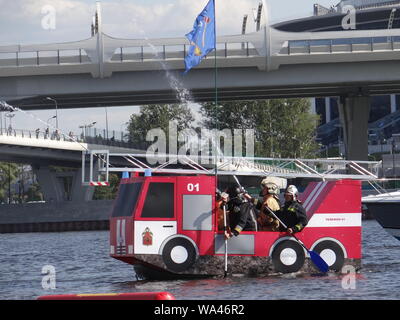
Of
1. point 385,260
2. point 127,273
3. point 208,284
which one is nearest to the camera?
point 208,284

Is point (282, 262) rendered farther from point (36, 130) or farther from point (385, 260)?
point (36, 130)

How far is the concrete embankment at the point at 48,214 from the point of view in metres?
97.8

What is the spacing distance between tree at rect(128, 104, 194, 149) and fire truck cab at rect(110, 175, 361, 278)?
102 m

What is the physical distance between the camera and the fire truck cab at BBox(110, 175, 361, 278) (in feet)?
81.0

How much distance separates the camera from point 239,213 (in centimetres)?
2492

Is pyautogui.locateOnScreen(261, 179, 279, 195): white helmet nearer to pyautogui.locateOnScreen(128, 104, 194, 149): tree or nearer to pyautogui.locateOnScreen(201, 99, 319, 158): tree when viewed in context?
pyautogui.locateOnScreen(201, 99, 319, 158): tree

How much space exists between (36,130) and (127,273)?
63148 millimetres

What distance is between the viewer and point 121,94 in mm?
76188

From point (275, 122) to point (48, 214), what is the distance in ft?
120

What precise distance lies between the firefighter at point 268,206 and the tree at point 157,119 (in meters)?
102

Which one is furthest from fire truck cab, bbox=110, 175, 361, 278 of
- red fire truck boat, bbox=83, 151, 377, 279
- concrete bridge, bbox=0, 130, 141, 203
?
concrete bridge, bbox=0, 130, 141, 203

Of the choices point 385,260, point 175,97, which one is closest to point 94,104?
point 175,97

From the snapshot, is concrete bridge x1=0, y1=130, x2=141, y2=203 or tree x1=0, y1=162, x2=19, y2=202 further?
tree x1=0, y1=162, x2=19, y2=202

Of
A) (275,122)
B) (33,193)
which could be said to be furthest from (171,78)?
(33,193)
